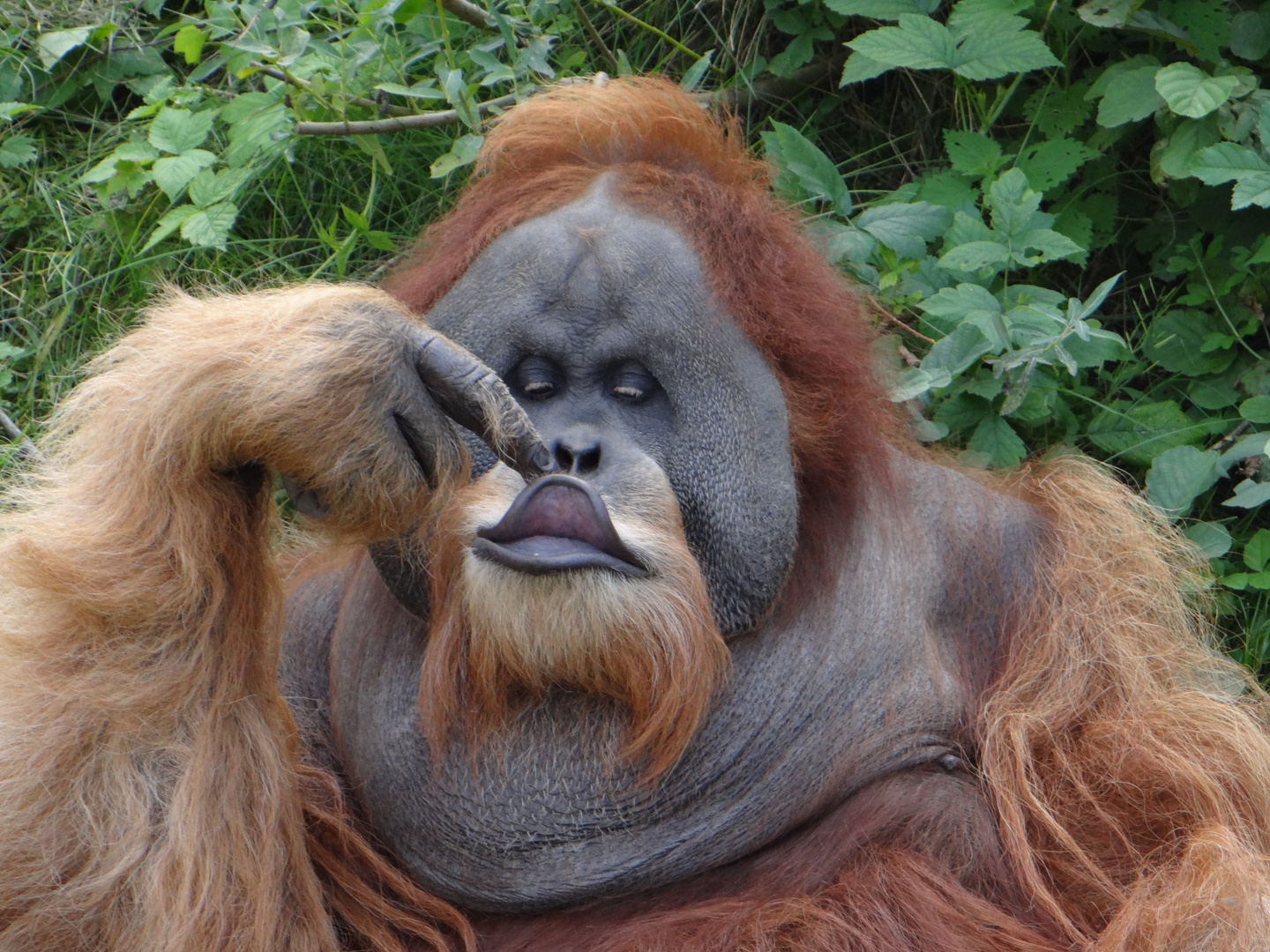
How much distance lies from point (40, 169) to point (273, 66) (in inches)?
38.3

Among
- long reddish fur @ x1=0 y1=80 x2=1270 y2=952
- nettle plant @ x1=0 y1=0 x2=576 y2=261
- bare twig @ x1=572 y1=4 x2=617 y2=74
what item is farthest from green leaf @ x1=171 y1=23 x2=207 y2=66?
long reddish fur @ x1=0 y1=80 x2=1270 y2=952

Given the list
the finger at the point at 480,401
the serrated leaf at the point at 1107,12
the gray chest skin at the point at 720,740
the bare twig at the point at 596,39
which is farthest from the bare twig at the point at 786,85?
the finger at the point at 480,401

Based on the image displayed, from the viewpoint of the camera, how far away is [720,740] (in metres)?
1.95

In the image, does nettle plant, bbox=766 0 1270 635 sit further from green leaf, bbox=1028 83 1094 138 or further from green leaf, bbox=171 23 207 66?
green leaf, bbox=171 23 207 66

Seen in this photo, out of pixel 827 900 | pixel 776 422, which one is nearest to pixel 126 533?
pixel 776 422

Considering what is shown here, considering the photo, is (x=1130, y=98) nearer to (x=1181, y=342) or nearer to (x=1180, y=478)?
(x=1181, y=342)

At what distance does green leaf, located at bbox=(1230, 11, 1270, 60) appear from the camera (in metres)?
2.80

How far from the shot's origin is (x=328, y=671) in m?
2.22

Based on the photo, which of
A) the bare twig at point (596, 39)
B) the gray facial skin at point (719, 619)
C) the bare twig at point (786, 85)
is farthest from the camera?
the bare twig at point (786, 85)

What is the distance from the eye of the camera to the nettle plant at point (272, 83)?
9.07 ft

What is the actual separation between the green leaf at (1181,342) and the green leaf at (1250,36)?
0.50m

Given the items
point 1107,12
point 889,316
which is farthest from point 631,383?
point 1107,12

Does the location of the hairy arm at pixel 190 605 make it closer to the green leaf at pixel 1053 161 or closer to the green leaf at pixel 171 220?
the green leaf at pixel 171 220

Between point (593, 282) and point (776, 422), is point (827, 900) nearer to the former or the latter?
point (776, 422)
